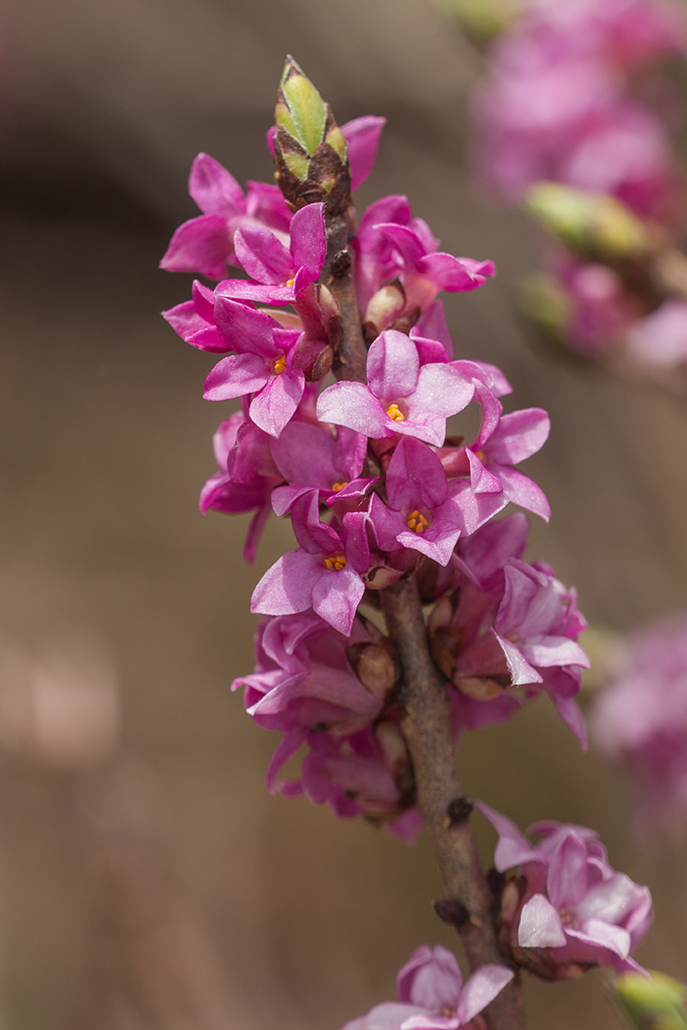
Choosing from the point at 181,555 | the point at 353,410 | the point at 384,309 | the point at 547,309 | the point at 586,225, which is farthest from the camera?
the point at 181,555

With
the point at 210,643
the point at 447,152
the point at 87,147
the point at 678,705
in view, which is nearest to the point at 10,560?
the point at 210,643

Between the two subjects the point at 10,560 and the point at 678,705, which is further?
the point at 10,560

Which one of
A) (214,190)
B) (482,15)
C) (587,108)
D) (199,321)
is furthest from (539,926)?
(482,15)

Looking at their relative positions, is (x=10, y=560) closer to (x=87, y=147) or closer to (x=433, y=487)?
(x=87, y=147)

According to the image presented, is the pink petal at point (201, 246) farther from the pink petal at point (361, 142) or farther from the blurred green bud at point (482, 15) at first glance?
the blurred green bud at point (482, 15)

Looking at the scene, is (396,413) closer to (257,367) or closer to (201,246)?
(257,367)
